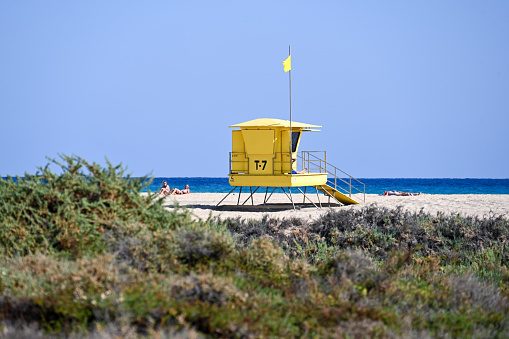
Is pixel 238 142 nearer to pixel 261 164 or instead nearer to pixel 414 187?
pixel 261 164

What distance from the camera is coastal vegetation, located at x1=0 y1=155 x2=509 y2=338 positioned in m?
5.04

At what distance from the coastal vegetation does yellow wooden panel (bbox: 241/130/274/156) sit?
40.8ft

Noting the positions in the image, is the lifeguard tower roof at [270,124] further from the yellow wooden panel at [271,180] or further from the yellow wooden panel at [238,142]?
the yellow wooden panel at [271,180]

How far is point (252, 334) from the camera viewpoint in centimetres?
478

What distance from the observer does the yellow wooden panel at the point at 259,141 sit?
68.5 ft

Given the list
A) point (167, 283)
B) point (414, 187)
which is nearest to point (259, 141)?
point (167, 283)

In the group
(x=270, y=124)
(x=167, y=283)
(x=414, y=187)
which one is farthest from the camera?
(x=414, y=187)

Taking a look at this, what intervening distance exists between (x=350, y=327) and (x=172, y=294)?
1.84 m

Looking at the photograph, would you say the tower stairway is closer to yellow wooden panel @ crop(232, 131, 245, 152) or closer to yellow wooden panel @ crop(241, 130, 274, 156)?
yellow wooden panel @ crop(241, 130, 274, 156)

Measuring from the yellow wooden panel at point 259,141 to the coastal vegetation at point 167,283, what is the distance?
12446mm

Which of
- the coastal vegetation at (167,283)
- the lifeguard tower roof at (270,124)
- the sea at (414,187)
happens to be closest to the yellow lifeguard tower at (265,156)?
the lifeguard tower roof at (270,124)

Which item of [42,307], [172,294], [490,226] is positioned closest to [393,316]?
[172,294]

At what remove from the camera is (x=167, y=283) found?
18.5ft

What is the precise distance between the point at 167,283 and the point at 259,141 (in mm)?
15550
